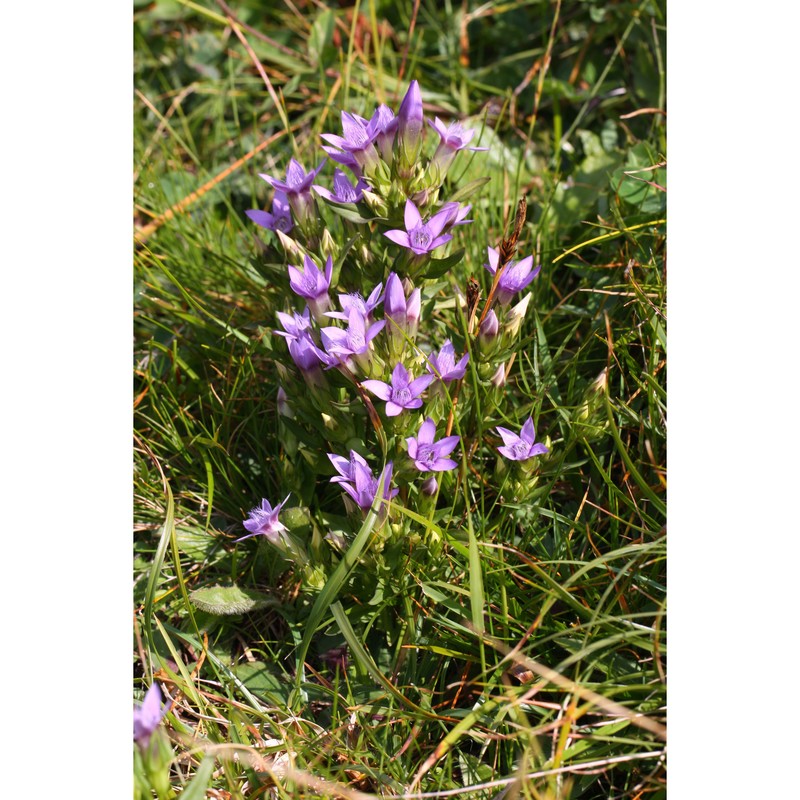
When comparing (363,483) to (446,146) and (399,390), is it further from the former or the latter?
(446,146)

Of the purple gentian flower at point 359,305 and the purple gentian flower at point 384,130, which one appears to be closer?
the purple gentian flower at point 359,305

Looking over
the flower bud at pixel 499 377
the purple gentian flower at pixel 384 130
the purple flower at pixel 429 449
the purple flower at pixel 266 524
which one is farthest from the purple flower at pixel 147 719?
the purple gentian flower at pixel 384 130

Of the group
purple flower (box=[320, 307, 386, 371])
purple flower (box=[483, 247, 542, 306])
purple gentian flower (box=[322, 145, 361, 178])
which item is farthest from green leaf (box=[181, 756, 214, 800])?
purple gentian flower (box=[322, 145, 361, 178])

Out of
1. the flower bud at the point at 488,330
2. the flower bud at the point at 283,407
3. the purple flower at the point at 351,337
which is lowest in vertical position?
the flower bud at the point at 283,407

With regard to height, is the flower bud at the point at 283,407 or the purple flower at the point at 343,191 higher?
the purple flower at the point at 343,191

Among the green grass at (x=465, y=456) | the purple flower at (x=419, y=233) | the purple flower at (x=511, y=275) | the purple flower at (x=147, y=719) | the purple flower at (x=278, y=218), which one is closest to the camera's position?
the purple flower at (x=147, y=719)

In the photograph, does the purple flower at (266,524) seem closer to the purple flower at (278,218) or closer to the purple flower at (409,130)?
the purple flower at (278,218)

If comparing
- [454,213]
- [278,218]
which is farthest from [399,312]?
[278,218]

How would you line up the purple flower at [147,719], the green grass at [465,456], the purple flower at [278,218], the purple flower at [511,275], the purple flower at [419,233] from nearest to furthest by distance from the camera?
1. the purple flower at [147,719]
2. the green grass at [465,456]
3. the purple flower at [419,233]
4. the purple flower at [511,275]
5. the purple flower at [278,218]
